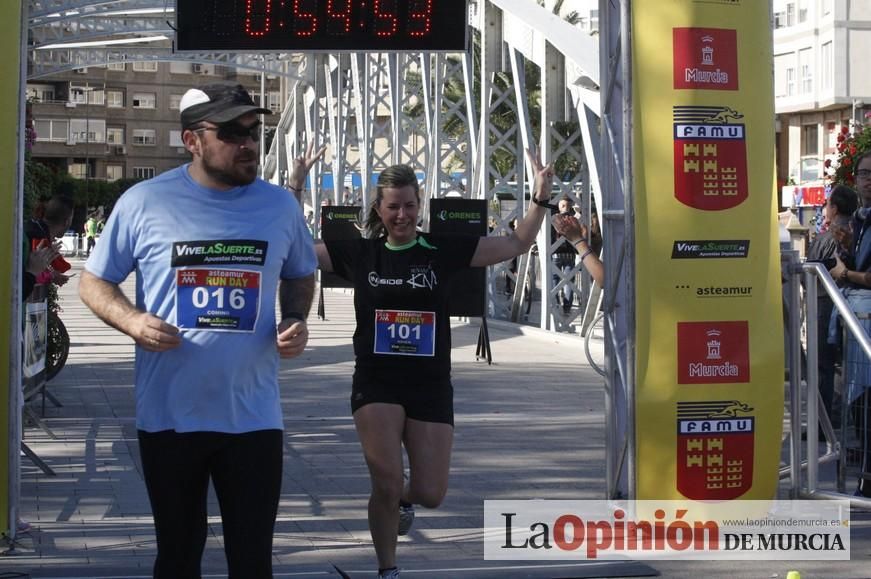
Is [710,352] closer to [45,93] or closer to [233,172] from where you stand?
[233,172]

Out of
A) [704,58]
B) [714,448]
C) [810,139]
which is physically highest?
[810,139]

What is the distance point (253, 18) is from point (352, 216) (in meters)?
14.1

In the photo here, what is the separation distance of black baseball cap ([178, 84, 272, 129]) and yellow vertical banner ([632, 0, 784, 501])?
3506 millimetres

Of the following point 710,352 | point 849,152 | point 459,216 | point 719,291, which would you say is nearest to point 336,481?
point 710,352

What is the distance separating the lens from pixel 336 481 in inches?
402

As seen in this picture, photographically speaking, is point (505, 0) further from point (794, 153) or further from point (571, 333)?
point (794, 153)

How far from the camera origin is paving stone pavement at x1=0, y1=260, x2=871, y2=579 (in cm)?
751

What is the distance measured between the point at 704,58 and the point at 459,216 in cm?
1111

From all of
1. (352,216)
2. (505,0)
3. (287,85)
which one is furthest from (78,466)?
(287,85)

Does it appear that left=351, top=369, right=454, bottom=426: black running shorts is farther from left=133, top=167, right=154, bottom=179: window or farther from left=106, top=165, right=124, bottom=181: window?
left=133, top=167, right=154, bottom=179: window

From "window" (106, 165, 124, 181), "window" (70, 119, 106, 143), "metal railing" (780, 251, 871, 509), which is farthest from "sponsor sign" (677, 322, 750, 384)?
"window" (106, 165, 124, 181)

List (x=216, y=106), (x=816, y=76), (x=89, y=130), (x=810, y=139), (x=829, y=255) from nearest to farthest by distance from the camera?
(x=216, y=106), (x=829, y=255), (x=816, y=76), (x=810, y=139), (x=89, y=130)

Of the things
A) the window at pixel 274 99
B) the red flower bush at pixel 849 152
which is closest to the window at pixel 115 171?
the window at pixel 274 99

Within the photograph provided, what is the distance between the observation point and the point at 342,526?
8.59 m
